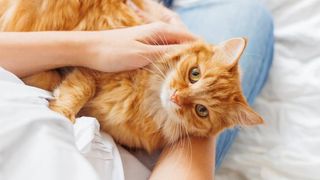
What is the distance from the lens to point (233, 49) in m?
1.08

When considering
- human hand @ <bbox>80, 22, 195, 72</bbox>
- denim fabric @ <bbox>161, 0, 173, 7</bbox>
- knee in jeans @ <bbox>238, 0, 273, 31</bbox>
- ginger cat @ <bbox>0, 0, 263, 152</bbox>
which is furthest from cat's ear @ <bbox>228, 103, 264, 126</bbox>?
denim fabric @ <bbox>161, 0, 173, 7</bbox>

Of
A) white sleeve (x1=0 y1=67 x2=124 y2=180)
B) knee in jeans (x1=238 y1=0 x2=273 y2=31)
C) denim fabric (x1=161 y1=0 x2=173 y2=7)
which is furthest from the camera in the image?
denim fabric (x1=161 y1=0 x2=173 y2=7)

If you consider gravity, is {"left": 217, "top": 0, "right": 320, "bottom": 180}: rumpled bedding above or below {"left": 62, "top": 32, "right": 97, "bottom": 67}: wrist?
below

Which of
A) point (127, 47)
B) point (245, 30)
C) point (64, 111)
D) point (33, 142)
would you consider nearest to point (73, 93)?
point (64, 111)

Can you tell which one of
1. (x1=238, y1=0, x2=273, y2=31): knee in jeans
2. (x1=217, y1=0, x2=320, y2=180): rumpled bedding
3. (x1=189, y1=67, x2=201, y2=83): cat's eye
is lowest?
(x1=217, y1=0, x2=320, y2=180): rumpled bedding

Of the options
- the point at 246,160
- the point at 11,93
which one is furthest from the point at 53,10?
the point at 246,160

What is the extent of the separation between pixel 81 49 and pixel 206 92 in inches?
13.7

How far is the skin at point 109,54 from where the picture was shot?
1.05 meters

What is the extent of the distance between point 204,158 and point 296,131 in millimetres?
543

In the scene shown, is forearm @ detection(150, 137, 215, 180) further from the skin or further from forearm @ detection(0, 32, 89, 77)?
forearm @ detection(0, 32, 89, 77)

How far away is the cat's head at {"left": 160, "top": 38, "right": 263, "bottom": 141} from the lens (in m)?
1.09

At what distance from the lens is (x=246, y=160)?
1479 mm

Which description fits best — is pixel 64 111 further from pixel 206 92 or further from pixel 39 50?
pixel 206 92

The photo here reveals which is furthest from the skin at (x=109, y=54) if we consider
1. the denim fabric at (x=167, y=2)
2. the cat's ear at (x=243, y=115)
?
the denim fabric at (x=167, y=2)
